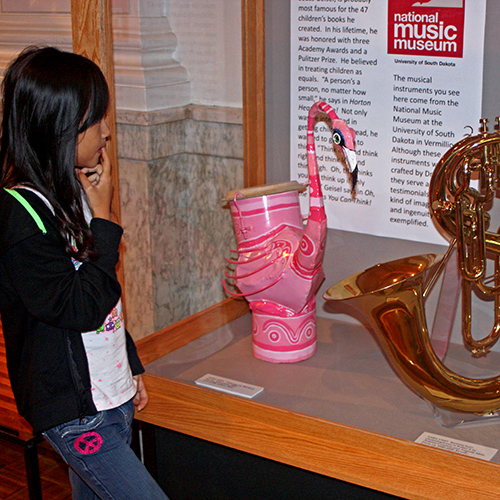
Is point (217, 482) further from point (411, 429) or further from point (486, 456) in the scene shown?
point (486, 456)

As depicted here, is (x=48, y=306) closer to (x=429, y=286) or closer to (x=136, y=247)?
(x=136, y=247)

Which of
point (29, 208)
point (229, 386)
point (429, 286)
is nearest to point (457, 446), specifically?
point (429, 286)

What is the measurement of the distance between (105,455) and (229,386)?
424 millimetres

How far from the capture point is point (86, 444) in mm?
1470

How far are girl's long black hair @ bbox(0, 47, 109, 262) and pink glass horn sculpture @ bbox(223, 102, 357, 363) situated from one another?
574 millimetres

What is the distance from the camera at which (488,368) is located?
1.92 meters

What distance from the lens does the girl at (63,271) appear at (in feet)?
4.51

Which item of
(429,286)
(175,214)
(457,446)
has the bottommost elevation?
(457,446)

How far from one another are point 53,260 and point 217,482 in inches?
35.2

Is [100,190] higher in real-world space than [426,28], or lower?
lower

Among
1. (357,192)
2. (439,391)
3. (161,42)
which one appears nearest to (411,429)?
(439,391)

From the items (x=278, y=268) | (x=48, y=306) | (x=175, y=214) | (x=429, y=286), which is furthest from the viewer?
(x=175, y=214)

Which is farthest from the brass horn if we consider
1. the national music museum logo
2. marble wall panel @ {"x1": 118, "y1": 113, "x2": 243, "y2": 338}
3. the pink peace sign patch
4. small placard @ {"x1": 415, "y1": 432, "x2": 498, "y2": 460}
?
the pink peace sign patch

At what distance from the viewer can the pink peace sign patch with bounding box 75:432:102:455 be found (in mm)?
1468
